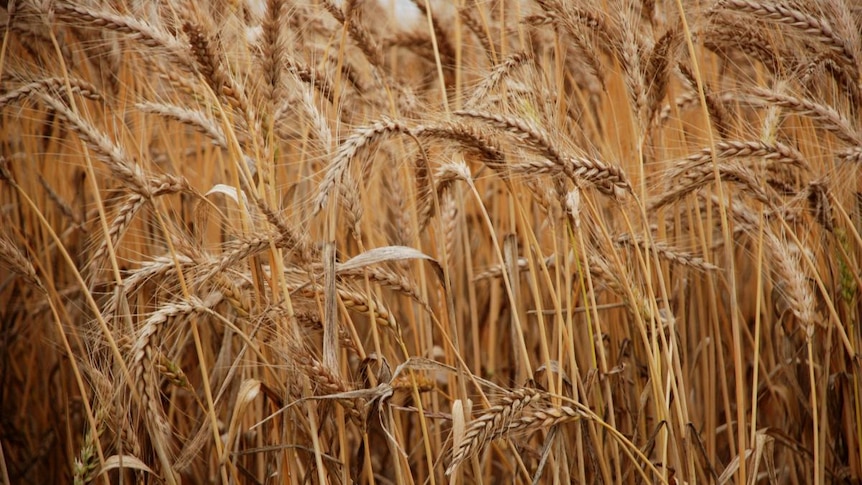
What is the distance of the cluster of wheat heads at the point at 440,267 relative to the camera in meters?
1.29

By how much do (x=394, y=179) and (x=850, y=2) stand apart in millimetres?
1328

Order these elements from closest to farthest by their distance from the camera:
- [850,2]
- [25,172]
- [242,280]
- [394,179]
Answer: [242,280] < [850,2] < [394,179] < [25,172]

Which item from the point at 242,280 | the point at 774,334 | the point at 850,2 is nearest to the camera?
the point at 242,280

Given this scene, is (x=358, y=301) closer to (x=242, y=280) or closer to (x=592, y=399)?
(x=242, y=280)

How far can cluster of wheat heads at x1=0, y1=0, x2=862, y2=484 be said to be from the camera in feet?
4.23

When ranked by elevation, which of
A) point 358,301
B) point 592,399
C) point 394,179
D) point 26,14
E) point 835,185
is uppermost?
point 26,14

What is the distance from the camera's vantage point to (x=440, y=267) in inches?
54.9

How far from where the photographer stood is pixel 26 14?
147cm

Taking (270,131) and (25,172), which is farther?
(25,172)

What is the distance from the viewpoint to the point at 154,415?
49.9 inches

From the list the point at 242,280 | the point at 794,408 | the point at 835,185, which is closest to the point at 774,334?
the point at 794,408

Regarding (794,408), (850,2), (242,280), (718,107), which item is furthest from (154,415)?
(850,2)

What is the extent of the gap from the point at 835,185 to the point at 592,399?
84 centimetres

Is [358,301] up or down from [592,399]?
up
